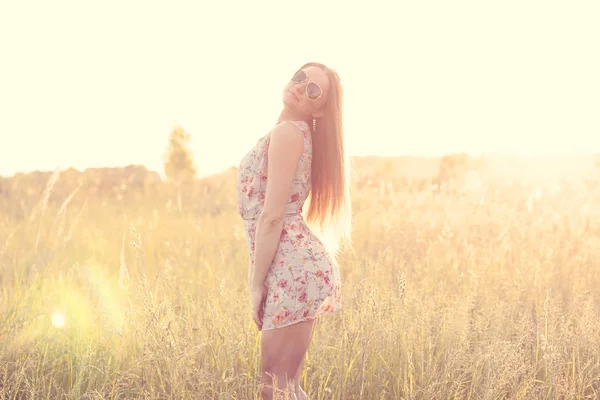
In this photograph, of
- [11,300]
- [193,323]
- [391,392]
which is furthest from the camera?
[11,300]

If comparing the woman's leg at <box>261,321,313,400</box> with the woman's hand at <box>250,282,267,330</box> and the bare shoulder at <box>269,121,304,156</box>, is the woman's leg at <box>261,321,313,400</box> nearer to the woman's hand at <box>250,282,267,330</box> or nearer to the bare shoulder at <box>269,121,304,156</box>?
the woman's hand at <box>250,282,267,330</box>

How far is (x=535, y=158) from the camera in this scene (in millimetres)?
18312

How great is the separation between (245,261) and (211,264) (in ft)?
1.21

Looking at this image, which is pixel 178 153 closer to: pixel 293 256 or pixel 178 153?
pixel 178 153

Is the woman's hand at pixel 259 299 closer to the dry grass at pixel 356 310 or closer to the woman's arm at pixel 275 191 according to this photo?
the woman's arm at pixel 275 191

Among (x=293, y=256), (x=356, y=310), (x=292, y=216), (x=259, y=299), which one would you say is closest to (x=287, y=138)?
(x=292, y=216)

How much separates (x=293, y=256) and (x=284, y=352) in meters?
0.40

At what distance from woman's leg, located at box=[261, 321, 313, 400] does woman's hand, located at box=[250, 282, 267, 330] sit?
2.9 inches

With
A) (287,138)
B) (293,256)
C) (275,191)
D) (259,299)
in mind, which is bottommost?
(259,299)

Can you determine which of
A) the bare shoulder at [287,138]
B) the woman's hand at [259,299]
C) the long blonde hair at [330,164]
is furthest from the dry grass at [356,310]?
the bare shoulder at [287,138]

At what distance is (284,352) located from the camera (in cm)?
243

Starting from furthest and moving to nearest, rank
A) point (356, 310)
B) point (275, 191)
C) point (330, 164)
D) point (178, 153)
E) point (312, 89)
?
point (178, 153), point (356, 310), point (330, 164), point (312, 89), point (275, 191)

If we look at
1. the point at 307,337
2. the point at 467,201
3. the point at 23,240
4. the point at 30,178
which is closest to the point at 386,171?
the point at 30,178

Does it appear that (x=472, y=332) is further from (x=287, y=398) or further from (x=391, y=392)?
(x=287, y=398)
